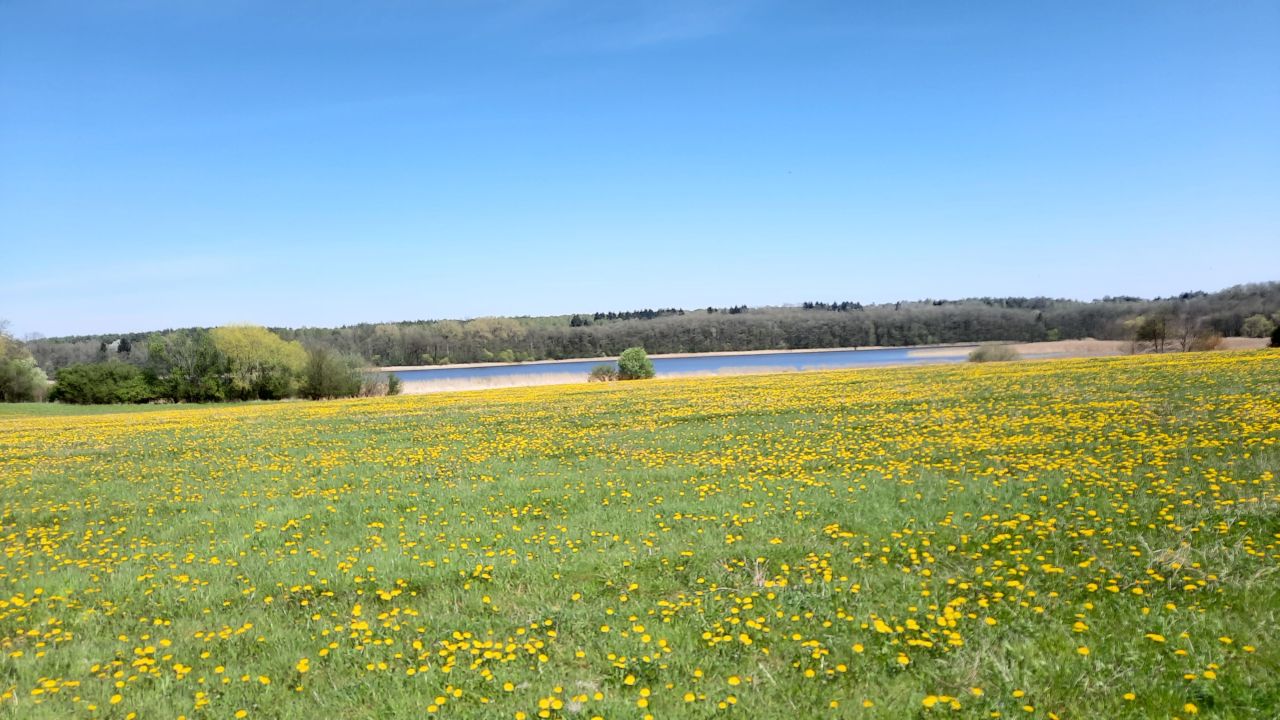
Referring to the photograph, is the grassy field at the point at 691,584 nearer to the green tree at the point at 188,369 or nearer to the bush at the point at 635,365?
the bush at the point at 635,365

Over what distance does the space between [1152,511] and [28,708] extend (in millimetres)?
11496

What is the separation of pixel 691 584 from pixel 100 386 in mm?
84882

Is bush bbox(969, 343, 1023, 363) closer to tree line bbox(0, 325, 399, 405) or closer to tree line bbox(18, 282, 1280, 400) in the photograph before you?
tree line bbox(18, 282, 1280, 400)

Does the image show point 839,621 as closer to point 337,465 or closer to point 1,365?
point 337,465

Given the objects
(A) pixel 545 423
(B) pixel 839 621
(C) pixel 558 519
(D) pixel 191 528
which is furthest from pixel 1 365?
(B) pixel 839 621

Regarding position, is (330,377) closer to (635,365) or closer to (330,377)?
(330,377)

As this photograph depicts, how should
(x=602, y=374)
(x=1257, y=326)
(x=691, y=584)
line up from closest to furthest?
1. (x=691, y=584)
2. (x=602, y=374)
3. (x=1257, y=326)

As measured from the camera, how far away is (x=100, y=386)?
69812 mm

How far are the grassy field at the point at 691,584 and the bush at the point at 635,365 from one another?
49.2 meters

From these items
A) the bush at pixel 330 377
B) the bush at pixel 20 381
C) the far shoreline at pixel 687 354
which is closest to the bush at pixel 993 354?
the bush at pixel 330 377

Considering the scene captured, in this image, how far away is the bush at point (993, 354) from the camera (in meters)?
62.4

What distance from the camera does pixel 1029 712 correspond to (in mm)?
4543

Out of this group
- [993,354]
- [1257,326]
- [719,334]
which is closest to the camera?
[993,354]

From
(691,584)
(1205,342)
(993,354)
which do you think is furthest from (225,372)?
(1205,342)
